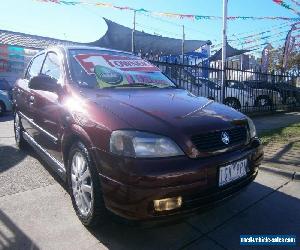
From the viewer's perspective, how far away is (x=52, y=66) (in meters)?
4.05

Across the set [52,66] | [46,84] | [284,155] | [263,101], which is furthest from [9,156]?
[263,101]

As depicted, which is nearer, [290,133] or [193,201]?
[193,201]

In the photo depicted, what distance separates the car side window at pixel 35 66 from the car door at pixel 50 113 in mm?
304

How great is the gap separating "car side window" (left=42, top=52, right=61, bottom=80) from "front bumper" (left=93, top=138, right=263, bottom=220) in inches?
65.8

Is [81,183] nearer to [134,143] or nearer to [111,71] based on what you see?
[134,143]

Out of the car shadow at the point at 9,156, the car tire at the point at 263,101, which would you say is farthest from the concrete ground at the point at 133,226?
the car tire at the point at 263,101

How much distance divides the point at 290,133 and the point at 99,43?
1724 cm

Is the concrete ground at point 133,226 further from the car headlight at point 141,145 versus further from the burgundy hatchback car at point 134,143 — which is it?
the car headlight at point 141,145

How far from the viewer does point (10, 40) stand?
2070cm

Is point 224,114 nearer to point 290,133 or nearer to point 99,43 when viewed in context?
point 290,133

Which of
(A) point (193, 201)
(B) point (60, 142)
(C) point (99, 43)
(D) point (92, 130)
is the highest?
(C) point (99, 43)

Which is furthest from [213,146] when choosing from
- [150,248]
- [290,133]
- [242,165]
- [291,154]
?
[290,133]

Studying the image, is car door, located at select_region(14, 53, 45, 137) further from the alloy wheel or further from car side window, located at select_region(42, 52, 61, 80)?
the alloy wheel

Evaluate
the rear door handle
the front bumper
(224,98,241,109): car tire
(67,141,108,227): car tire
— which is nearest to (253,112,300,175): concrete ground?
the front bumper
